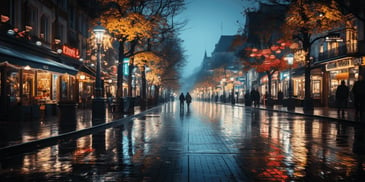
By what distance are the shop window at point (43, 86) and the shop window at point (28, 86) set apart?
713 millimetres

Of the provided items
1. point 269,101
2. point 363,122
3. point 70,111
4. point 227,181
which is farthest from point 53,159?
point 269,101

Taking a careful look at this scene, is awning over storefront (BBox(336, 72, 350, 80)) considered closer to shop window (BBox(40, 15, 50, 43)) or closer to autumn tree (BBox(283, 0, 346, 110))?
autumn tree (BBox(283, 0, 346, 110))

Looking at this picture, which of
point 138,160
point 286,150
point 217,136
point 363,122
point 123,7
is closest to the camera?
point 138,160

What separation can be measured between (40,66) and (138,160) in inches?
507

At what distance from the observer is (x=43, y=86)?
32.0 metres

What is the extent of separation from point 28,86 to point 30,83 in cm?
38

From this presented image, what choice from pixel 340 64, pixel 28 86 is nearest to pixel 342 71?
pixel 340 64

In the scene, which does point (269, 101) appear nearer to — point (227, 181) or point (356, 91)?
point (356, 91)

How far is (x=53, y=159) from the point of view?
9.62 meters

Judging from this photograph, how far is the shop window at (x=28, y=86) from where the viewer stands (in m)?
28.1

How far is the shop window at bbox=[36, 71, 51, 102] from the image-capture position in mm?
30922

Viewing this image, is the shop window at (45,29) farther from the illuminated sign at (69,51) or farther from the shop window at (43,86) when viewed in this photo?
the shop window at (43,86)

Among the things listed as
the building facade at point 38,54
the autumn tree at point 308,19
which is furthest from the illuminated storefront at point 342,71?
the building facade at point 38,54

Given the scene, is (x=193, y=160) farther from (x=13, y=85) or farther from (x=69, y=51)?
(x=69, y=51)
